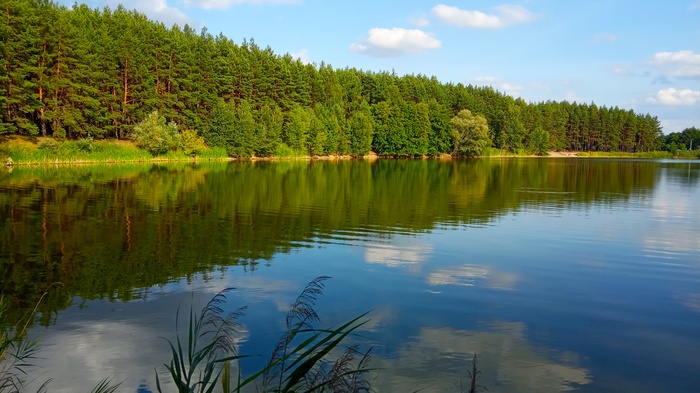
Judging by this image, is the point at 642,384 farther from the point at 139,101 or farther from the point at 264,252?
the point at 139,101

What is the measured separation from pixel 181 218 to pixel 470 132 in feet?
363

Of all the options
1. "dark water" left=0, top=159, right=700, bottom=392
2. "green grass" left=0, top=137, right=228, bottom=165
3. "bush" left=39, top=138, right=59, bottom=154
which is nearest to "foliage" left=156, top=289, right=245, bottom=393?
"dark water" left=0, top=159, right=700, bottom=392

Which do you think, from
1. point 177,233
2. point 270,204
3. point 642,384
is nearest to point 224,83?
point 270,204

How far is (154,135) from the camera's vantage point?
75.7 m

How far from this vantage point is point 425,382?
881 centimetres

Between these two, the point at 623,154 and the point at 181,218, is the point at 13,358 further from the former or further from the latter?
the point at 623,154

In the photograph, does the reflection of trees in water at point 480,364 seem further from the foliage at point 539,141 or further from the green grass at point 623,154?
the green grass at point 623,154

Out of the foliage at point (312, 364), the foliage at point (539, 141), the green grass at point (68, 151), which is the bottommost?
the foliage at point (312, 364)

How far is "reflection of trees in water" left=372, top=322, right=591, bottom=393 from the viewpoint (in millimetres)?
8820

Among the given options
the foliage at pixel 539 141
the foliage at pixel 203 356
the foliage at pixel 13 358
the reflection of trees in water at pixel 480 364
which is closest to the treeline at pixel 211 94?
the foliage at pixel 539 141

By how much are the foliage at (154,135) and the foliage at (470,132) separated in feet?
239

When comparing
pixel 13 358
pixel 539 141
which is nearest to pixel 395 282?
pixel 13 358

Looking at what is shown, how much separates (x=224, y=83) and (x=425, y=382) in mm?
95447

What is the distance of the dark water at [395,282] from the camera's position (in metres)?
9.59
